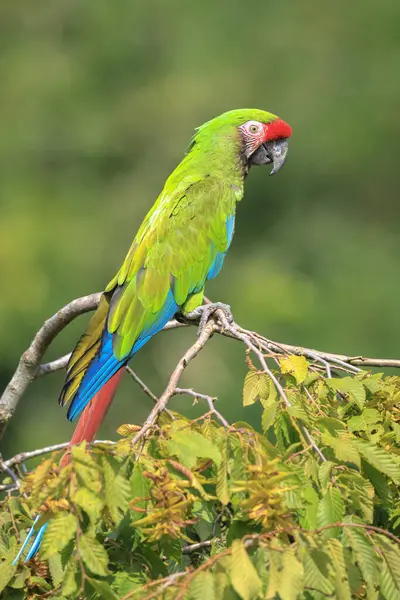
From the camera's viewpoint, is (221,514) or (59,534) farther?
(221,514)

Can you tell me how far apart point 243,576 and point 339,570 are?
139 mm

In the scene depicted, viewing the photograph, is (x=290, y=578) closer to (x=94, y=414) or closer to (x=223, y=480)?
(x=223, y=480)

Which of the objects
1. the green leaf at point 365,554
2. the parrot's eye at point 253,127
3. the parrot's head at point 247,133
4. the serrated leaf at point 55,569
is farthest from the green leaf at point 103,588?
the parrot's eye at point 253,127

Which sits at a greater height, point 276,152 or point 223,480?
point 276,152

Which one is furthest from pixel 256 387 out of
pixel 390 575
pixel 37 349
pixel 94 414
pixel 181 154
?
pixel 181 154

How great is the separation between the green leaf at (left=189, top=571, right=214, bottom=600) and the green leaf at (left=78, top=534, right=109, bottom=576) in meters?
0.13

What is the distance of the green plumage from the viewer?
225 centimetres

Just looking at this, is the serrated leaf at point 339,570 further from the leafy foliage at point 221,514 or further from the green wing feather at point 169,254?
the green wing feather at point 169,254

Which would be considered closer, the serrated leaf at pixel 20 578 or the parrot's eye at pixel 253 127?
the serrated leaf at pixel 20 578

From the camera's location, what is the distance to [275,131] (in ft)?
9.77

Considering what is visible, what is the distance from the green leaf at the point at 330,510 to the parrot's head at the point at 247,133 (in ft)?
5.69

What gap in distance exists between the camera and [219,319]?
1.92 metres

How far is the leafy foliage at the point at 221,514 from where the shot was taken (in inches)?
44.1

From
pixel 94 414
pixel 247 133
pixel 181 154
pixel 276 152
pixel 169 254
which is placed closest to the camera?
pixel 94 414
